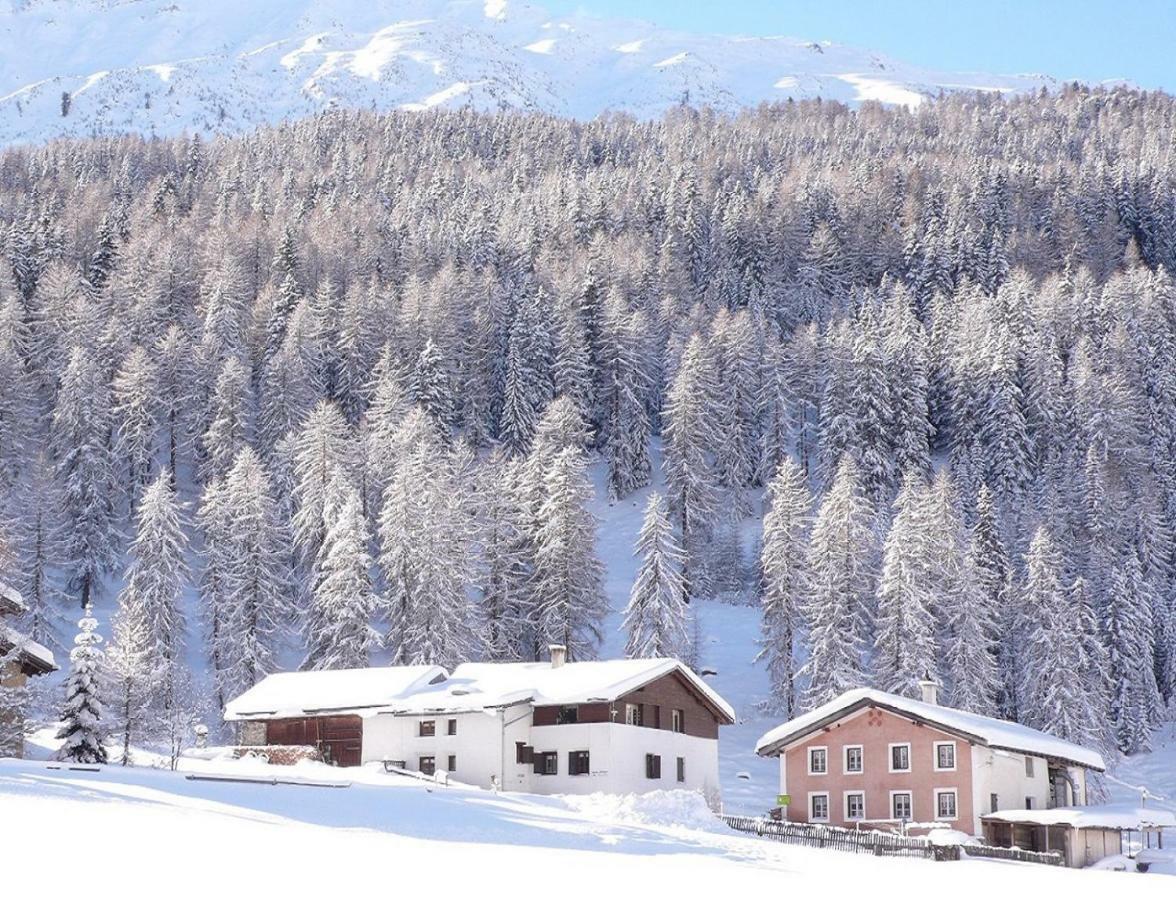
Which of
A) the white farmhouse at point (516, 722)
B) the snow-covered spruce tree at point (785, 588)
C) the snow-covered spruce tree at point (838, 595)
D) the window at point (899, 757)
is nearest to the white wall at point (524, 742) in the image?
the white farmhouse at point (516, 722)

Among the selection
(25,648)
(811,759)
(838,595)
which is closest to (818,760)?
(811,759)

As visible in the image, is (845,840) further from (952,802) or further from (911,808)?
(911,808)

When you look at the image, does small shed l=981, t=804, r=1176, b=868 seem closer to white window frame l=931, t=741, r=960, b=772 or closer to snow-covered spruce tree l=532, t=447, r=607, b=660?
white window frame l=931, t=741, r=960, b=772

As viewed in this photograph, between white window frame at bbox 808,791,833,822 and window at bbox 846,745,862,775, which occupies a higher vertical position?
window at bbox 846,745,862,775

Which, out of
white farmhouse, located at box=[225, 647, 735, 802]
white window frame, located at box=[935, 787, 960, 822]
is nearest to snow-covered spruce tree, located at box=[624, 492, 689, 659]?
white farmhouse, located at box=[225, 647, 735, 802]

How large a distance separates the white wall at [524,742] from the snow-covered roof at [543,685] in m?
0.67

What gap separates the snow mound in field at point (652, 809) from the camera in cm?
4134

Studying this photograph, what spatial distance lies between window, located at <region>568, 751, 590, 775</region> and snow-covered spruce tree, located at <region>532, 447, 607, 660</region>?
2296 cm

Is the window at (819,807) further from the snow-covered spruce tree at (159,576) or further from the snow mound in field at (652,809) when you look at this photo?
the snow-covered spruce tree at (159,576)

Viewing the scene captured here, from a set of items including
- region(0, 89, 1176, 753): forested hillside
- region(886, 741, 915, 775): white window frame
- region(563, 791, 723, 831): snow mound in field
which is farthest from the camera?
region(0, 89, 1176, 753): forested hillside

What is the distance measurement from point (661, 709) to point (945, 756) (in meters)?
11.0

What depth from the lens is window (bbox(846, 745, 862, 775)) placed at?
5753cm

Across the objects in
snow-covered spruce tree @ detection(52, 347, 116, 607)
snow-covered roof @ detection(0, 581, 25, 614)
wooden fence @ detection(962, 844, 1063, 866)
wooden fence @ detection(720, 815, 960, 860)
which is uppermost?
snow-covered spruce tree @ detection(52, 347, 116, 607)

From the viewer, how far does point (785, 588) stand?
79.9 m
